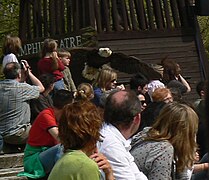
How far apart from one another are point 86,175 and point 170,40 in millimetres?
12211

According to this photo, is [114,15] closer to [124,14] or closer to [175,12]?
[124,14]

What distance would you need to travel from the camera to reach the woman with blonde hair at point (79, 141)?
14.1 feet

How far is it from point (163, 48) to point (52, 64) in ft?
20.9

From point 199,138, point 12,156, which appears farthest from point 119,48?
point 199,138

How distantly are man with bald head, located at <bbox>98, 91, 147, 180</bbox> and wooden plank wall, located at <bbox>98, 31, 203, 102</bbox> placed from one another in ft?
33.4

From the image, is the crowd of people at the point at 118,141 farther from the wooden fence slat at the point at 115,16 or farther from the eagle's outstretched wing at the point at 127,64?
the wooden fence slat at the point at 115,16

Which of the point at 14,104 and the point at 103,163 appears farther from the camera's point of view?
the point at 14,104

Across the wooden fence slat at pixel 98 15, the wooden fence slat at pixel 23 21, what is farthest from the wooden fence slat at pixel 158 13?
the wooden fence slat at pixel 23 21

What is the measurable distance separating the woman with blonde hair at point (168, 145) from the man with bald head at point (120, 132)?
17cm

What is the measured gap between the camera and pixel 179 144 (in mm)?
5324

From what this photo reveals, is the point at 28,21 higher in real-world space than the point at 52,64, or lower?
higher

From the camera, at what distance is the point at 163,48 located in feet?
53.2

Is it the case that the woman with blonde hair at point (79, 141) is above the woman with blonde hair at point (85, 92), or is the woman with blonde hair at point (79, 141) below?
below

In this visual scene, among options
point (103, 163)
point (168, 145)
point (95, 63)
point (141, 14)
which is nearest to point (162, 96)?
→ point (168, 145)
